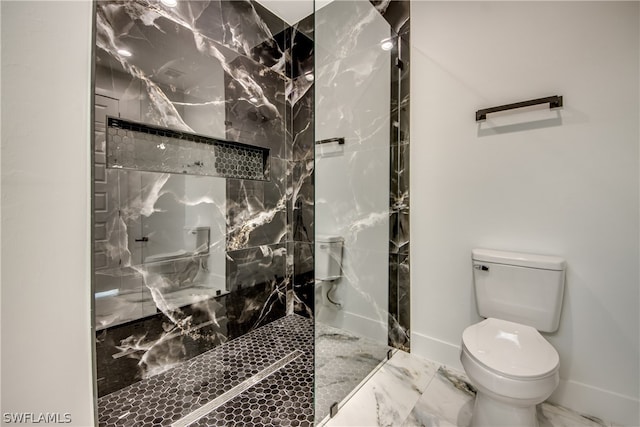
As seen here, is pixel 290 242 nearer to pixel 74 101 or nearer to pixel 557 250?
pixel 557 250

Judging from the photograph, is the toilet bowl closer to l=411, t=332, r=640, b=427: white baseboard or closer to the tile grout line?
l=411, t=332, r=640, b=427: white baseboard

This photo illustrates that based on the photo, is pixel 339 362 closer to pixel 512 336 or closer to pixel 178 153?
pixel 512 336

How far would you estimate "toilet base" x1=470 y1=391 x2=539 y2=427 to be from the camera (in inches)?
45.4

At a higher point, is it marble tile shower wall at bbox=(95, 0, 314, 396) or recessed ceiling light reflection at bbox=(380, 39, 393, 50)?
→ recessed ceiling light reflection at bbox=(380, 39, 393, 50)

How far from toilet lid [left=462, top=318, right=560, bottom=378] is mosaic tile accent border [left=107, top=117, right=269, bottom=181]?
1.87 meters

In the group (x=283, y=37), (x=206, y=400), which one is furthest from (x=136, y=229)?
(x=283, y=37)

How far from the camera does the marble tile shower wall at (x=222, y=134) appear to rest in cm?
151

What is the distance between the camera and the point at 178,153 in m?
1.79

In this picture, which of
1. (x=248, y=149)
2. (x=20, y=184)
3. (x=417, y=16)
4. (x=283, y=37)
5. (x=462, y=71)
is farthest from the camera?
(x=283, y=37)

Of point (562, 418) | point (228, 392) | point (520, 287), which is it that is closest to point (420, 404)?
point (562, 418)

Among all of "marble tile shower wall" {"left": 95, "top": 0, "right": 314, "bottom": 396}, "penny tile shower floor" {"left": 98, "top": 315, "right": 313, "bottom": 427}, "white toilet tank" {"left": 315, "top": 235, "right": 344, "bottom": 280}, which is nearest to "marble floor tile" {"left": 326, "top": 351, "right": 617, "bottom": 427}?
"penny tile shower floor" {"left": 98, "top": 315, "right": 313, "bottom": 427}

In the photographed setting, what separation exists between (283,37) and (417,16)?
3.95 feet

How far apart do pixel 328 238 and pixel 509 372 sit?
100 centimetres

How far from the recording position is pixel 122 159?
1526mm
